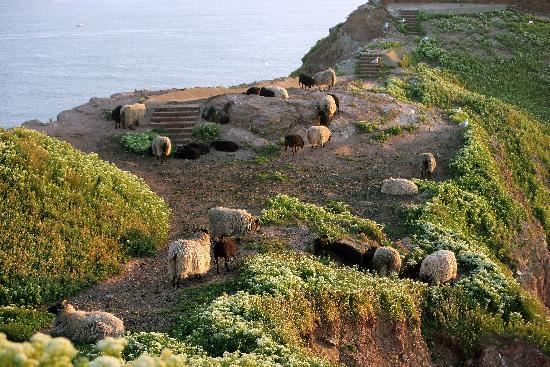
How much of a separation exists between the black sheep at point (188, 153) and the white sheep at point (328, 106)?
648cm

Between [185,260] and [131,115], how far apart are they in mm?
14576

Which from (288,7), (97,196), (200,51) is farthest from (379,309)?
(288,7)

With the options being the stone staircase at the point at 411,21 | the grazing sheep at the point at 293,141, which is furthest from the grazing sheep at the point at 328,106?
the stone staircase at the point at 411,21

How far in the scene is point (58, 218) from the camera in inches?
687

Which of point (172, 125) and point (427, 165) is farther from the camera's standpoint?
point (172, 125)

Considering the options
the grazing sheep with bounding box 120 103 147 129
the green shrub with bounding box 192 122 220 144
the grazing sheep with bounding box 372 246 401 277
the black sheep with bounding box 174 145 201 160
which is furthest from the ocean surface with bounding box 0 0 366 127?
the grazing sheep with bounding box 372 246 401 277

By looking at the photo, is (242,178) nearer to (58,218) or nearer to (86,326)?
(58,218)

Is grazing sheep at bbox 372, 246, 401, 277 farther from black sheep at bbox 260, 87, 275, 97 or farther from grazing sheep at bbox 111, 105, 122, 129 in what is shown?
grazing sheep at bbox 111, 105, 122, 129

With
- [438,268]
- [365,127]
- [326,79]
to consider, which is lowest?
[438,268]

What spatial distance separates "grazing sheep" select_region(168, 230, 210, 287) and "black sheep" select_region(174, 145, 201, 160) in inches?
400

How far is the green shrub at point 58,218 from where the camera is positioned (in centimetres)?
1563

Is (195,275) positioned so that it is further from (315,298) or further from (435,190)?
(435,190)

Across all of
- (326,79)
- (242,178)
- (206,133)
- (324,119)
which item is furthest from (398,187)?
(326,79)

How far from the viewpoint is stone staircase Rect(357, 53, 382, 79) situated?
132 feet
